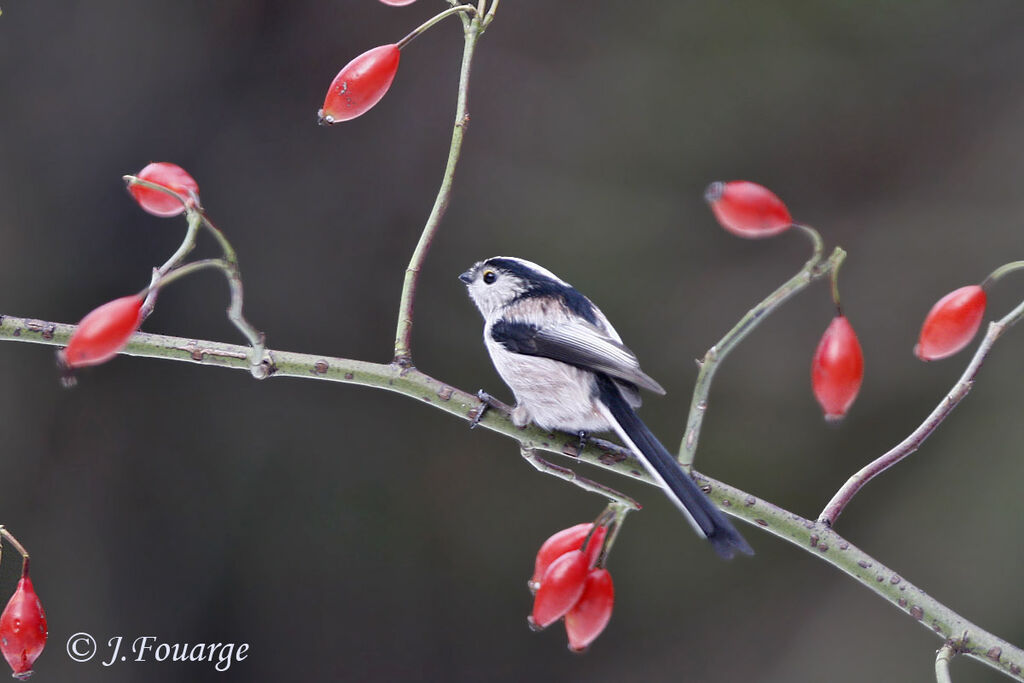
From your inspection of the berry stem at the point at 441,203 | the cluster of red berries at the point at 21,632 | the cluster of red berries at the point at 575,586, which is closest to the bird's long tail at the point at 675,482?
the cluster of red berries at the point at 575,586

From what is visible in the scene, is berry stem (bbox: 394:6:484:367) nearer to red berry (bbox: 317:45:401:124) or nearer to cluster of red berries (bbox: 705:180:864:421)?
red berry (bbox: 317:45:401:124)

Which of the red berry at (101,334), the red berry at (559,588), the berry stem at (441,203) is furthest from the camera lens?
the red berry at (559,588)

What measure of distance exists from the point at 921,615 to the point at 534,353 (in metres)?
0.46

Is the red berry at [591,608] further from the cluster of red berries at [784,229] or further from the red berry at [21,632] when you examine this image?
the red berry at [21,632]

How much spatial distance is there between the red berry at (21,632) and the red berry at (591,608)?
510mm

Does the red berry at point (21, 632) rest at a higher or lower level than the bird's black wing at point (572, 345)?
lower

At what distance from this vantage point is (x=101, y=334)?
0.72 metres

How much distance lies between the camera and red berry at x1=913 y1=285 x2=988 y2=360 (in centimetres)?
87

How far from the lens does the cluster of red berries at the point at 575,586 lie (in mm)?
938

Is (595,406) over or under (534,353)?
under

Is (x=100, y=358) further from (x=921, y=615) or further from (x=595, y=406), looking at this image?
(x=921, y=615)

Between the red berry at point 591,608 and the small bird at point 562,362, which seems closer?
the small bird at point 562,362

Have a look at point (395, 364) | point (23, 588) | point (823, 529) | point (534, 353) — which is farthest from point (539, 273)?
point (23, 588)

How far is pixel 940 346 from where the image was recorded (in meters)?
0.88
